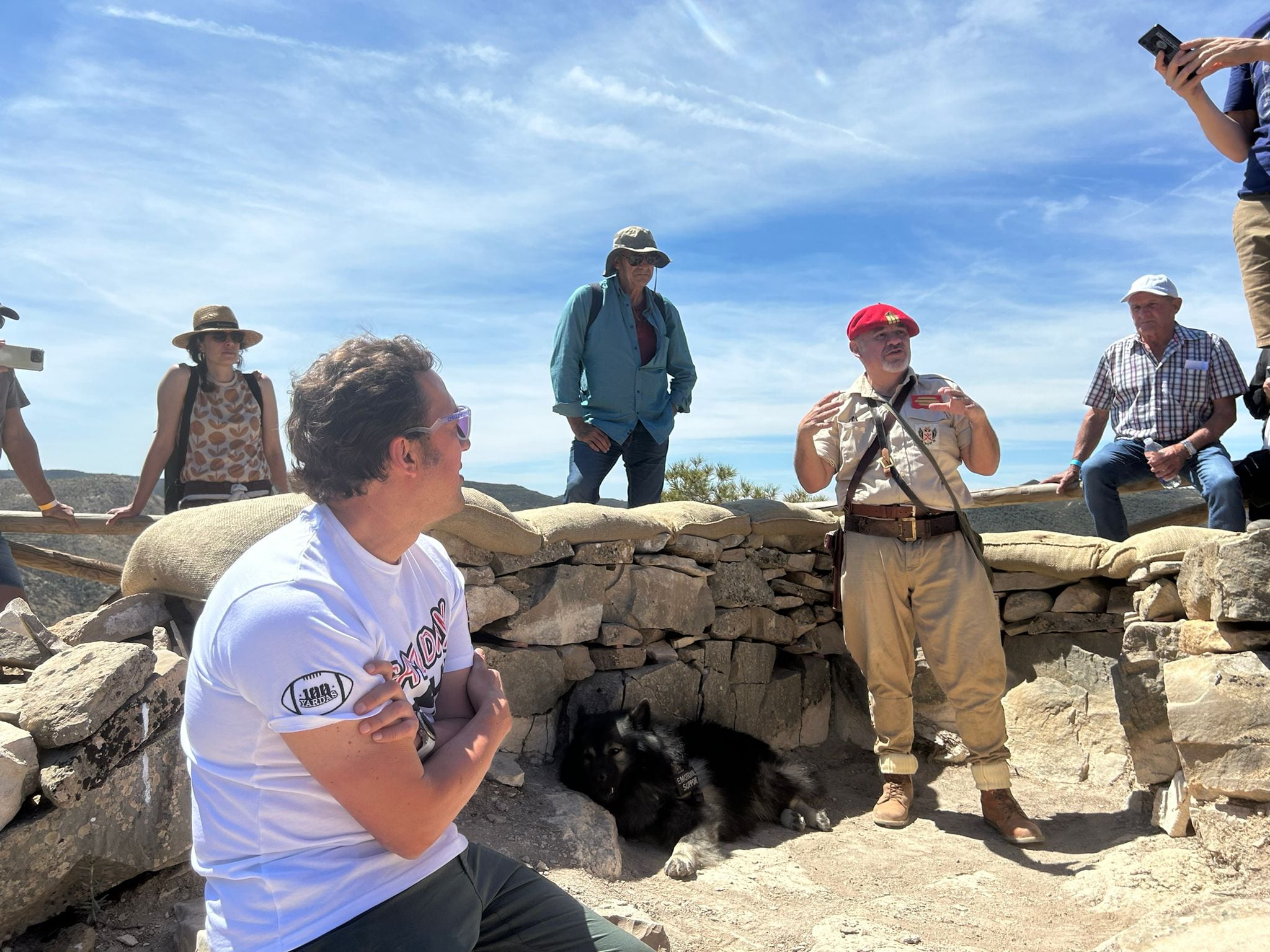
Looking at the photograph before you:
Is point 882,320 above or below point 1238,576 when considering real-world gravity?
above

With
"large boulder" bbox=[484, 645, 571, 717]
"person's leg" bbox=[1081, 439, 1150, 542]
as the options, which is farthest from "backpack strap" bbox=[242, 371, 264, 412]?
"person's leg" bbox=[1081, 439, 1150, 542]

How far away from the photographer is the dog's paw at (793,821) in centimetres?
469

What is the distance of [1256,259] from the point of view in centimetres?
384

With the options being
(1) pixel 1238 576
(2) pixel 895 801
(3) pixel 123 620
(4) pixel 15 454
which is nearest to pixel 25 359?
(4) pixel 15 454

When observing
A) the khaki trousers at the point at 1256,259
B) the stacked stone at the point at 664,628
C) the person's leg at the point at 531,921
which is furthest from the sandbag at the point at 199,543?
the khaki trousers at the point at 1256,259

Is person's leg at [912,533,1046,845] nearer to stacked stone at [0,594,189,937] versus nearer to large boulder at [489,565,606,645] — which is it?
large boulder at [489,565,606,645]

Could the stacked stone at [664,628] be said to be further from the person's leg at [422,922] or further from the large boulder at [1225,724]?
the person's leg at [422,922]

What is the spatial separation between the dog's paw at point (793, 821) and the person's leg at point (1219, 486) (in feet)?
8.01

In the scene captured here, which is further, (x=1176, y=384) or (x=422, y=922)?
(x=1176, y=384)

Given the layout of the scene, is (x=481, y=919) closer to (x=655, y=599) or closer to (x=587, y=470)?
(x=655, y=599)

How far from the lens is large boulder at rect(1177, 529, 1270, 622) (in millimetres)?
3641

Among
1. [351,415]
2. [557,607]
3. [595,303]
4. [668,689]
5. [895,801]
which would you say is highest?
[595,303]

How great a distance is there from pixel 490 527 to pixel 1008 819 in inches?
105

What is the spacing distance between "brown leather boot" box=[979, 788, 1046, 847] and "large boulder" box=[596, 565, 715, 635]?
163 centimetres
